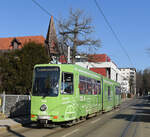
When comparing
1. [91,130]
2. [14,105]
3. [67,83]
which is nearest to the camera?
[91,130]

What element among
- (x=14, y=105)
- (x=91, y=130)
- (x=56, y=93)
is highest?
(x=56, y=93)

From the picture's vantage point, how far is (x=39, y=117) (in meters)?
11.6

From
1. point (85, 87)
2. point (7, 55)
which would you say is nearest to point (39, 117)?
point (85, 87)

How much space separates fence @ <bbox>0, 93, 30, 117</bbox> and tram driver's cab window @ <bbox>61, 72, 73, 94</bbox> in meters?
5.50

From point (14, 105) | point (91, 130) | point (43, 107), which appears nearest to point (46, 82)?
point (43, 107)

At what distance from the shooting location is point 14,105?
1719 centimetres

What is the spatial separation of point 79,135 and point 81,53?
25839 mm

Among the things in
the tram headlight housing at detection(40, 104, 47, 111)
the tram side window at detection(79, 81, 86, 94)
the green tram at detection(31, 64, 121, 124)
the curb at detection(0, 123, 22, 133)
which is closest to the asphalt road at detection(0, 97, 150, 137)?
the curb at detection(0, 123, 22, 133)

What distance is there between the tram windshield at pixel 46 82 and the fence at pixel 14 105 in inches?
184

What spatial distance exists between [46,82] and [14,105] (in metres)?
6.21

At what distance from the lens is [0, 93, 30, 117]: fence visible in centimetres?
1598

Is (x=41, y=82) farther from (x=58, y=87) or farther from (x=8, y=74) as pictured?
(x=8, y=74)

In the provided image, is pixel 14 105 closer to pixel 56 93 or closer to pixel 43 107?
pixel 43 107

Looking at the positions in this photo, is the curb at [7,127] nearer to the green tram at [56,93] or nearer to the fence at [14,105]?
the green tram at [56,93]
